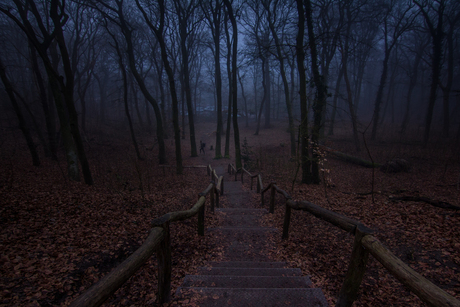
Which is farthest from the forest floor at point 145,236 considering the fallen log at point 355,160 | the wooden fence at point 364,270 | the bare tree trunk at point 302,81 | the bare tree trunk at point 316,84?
the fallen log at point 355,160

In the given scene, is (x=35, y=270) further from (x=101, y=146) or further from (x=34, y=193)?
(x=101, y=146)

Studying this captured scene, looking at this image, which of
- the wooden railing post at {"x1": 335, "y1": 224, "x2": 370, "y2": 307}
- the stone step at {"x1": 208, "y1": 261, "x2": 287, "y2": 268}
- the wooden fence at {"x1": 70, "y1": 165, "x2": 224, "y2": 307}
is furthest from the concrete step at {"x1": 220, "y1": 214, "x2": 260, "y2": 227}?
the wooden railing post at {"x1": 335, "y1": 224, "x2": 370, "y2": 307}

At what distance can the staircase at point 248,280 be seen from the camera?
269 centimetres

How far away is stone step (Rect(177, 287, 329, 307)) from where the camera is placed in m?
2.63

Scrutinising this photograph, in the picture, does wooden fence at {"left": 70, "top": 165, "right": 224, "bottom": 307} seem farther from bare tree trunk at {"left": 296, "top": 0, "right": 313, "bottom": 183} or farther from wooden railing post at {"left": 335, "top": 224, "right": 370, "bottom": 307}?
bare tree trunk at {"left": 296, "top": 0, "right": 313, "bottom": 183}

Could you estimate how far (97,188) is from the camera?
8.48 m

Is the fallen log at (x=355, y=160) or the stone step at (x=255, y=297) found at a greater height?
the fallen log at (x=355, y=160)

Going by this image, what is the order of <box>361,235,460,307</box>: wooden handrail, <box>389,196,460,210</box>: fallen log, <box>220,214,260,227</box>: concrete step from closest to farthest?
<box>361,235,460,307</box>: wooden handrail → <box>389,196,460,210</box>: fallen log → <box>220,214,260,227</box>: concrete step

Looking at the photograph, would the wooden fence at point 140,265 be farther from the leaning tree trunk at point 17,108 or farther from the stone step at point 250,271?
the leaning tree trunk at point 17,108

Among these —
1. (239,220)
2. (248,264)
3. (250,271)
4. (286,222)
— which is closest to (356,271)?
Result: (250,271)

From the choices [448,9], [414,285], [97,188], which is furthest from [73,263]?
[448,9]

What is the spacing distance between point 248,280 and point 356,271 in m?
1.45

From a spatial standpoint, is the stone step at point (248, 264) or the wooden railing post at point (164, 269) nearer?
the wooden railing post at point (164, 269)

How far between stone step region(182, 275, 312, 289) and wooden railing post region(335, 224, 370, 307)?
58 cm
